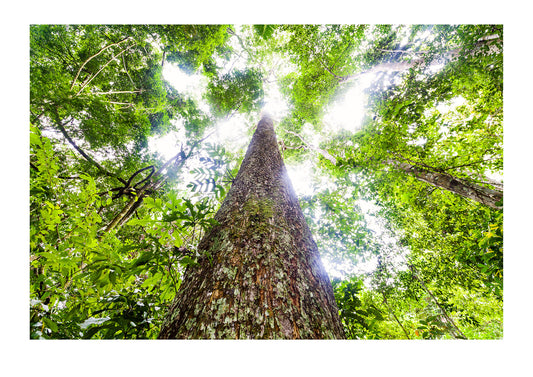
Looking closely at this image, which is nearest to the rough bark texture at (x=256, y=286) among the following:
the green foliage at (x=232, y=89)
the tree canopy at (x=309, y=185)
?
the tree canopy at (x=309, y=185)

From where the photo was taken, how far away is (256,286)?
0.92 m

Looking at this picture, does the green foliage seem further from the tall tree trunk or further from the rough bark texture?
the rough bark texture

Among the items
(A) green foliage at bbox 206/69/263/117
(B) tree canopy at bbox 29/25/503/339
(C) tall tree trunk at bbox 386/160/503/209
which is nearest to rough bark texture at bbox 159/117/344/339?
(B) tree canopy at bbox 29/25/503/339

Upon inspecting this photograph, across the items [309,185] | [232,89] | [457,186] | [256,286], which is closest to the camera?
[256,286]

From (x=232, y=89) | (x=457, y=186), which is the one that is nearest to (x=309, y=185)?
(x=457, y=186)

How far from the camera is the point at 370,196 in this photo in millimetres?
5434

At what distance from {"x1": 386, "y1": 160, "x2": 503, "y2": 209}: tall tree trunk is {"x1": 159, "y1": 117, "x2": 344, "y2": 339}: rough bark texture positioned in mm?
3383

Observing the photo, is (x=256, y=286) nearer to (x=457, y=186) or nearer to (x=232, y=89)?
(x=457, y=186)

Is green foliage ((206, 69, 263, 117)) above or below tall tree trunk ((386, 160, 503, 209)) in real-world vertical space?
above

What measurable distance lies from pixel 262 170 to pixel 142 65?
6.85 m

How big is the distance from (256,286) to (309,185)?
504 cm

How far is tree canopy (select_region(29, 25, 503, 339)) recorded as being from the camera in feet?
4.97
